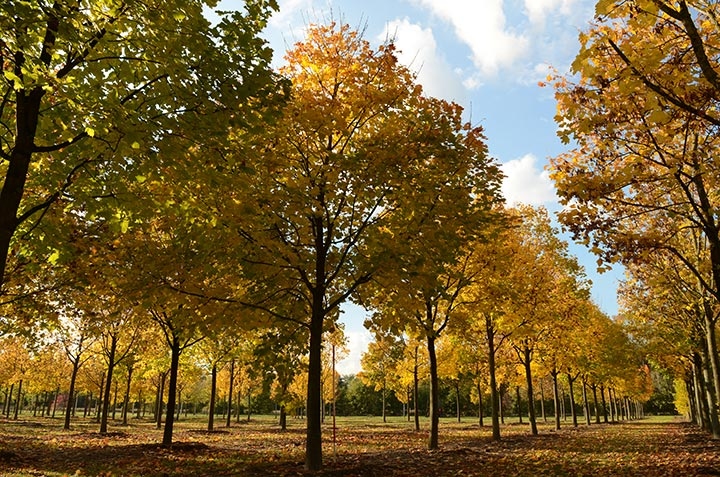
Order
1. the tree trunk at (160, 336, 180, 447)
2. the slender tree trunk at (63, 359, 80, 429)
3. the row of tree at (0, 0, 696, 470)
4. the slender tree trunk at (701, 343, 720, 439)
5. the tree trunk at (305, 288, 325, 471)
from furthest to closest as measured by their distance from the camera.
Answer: the slender tree trunk at (63, 359, 80, 429)
the slender tree trunk at (701, 343, 720, 439)
the tree trunk at (160, 336, 180, 447)
the tree trunk at (305, 288, 325, 471)
the row of tree at (0, 0, 696, 470)

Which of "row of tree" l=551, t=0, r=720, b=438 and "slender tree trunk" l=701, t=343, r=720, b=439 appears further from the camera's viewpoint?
"slender tree trunk" l=701, t=343, r=720, b=439

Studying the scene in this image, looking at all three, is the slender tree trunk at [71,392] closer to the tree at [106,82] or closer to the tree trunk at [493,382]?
the tree trunk at [493,382]

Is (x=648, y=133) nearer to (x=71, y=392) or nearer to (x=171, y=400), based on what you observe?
(x=171, y=400)

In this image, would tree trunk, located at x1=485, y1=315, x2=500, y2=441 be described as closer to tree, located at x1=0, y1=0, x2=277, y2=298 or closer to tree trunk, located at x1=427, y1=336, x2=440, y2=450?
tree trunk, located at x1=427, y1=336, x2=440, y2=450

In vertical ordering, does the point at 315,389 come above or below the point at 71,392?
above

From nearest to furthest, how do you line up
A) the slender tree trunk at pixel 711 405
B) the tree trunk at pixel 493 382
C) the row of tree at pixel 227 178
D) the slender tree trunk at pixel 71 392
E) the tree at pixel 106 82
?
the tree at pixel 106 82 → the row of tree at pixel 227 178 → the slender tree trunk at pixel 711 405 → the tree trunk at pixel 493 382 → the slender tree trunk at pixel 71 392

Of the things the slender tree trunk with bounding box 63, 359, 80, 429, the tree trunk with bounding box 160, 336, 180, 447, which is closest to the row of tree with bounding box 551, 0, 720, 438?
the tree trunk with bounding box 160, 336, 180, 447

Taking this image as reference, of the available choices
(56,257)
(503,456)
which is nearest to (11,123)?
(56,257)

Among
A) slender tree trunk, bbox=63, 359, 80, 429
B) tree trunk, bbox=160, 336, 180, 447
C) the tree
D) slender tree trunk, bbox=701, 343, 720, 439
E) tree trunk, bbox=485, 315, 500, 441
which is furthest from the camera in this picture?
slender tree trunk, bbox=63, 359, 80, 429

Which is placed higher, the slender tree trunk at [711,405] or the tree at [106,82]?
the tree at [106,82]

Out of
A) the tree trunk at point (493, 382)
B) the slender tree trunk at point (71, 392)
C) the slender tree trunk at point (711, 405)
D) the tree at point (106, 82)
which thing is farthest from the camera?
the slender tree trunk at point (71, 392)

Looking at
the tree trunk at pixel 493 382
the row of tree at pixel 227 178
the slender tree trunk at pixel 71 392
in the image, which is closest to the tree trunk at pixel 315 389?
the row of tree at pixel 227 178

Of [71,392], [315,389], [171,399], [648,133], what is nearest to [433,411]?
[315,389]

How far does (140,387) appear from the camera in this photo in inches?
1502
